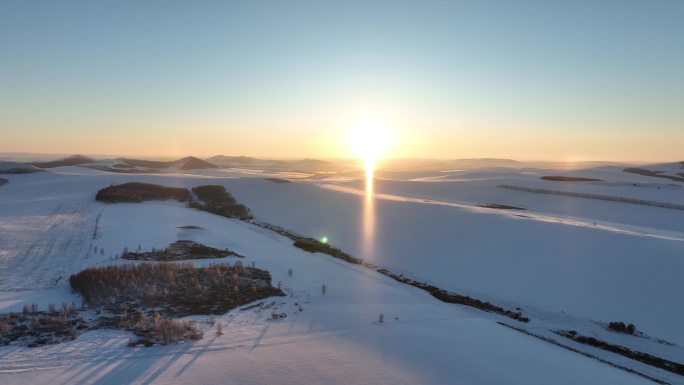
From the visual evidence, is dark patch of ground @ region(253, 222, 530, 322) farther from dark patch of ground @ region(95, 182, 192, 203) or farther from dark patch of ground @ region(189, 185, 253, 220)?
dark patch of ground @ region(95, 182, 192, 203)

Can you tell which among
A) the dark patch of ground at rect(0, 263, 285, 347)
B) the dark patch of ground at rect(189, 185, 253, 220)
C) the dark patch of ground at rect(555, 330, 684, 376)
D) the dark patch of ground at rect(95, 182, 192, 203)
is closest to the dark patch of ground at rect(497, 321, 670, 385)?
the dark patch of ground at rect(555, 330, 684, 376)

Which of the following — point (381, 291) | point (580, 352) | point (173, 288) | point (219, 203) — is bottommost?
point (580, 352)

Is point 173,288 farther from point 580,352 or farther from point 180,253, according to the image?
point 580,352

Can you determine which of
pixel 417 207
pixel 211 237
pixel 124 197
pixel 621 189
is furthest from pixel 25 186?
pixel 621 189

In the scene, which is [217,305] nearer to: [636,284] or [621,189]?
[636,284]

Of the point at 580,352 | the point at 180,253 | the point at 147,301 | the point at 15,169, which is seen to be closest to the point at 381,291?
the point at 580,352

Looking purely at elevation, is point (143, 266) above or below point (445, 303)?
above
